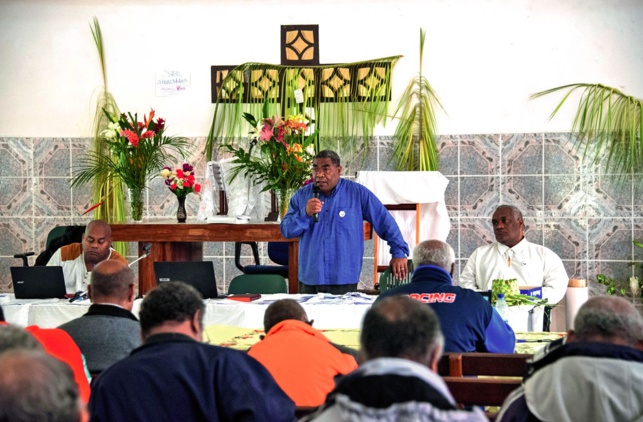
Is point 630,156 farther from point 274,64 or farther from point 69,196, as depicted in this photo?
point 69,196

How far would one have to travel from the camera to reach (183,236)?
670 cm

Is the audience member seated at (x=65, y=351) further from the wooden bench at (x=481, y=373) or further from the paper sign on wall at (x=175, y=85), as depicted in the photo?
the paper sign on wall at (x=175, y=85)

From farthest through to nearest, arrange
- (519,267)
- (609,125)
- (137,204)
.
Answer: (609,125) → (137,204) → (519,267)

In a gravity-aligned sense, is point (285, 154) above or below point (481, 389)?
above

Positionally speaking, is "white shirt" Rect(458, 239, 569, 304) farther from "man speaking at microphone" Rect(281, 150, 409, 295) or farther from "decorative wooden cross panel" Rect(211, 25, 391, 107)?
"decorative wooden cross panel" Rect(211, 25, 391, 107)

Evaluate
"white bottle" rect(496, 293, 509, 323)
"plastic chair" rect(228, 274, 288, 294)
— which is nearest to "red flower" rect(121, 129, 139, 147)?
"plastic chair" rect(228, 274, 288, 294)

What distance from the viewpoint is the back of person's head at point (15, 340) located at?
7.23 feet

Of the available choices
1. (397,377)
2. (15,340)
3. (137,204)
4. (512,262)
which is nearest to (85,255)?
(137,204)

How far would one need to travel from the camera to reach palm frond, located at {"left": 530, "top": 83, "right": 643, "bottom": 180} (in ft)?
26.8

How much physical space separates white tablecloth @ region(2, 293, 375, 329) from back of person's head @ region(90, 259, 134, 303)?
170 cm

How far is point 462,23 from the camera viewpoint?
8.48 m

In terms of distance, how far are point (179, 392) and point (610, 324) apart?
1.16 m

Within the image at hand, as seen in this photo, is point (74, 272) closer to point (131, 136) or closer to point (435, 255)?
point (131, 136)

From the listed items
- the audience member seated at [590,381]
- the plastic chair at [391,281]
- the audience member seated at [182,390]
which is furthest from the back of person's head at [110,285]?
the plastic chair at [391,281]
